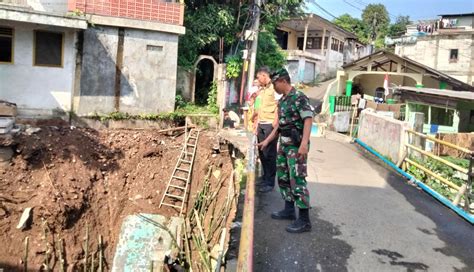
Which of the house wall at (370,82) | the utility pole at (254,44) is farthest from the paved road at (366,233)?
the house wall at (370,82)

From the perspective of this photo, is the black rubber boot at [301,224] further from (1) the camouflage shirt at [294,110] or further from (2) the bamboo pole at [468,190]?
(2) the bamboo pole at [468,190]

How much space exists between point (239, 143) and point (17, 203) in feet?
21.5

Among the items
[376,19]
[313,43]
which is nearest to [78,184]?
[313,43]

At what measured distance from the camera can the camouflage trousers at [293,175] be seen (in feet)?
16.1

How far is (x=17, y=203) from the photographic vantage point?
10750mm

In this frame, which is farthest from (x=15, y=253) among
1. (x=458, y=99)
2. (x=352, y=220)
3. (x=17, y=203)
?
(x=458, y=99)

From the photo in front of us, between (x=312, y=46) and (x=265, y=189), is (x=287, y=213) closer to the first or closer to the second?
(x=265, y=189)

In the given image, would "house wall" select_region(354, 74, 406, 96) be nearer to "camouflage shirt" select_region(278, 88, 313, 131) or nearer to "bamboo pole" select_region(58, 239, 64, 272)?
"bamboo pole" select_region(58, 239, 64, 272)

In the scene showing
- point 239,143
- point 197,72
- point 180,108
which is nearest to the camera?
point 239,143

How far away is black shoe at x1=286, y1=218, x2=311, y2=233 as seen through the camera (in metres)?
5.07

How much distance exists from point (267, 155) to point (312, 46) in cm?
3145

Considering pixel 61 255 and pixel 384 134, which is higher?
pixel 384 134

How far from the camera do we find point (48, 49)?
551 inches

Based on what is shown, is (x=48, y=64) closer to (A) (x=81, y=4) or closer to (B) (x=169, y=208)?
(A) (x=81, y=4)
